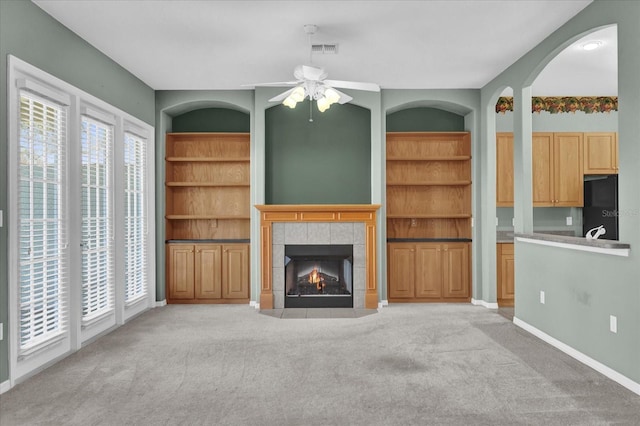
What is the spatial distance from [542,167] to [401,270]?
93.8 inches

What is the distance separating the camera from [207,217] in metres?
5.97

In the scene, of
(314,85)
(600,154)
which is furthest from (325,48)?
(600,154)

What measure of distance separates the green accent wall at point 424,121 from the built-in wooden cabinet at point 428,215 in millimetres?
203

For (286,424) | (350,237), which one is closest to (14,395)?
(286,424)

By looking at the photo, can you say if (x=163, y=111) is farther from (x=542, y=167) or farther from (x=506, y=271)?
(x=542, y=167)

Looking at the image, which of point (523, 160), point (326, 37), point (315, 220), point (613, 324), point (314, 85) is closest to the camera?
point (613, 324)

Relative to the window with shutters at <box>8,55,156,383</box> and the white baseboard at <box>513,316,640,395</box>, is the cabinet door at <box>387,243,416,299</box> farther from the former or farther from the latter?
the window with shutters at <box>8,55,156,383</box>

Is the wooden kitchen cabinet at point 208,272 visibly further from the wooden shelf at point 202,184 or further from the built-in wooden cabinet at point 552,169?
the built-in wooden cabinet at point 552,169

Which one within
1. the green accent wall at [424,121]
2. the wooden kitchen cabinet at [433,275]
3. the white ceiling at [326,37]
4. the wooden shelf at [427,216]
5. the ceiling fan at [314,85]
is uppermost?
the white ceiling at [326,37]

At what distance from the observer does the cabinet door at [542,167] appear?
19.4 feet

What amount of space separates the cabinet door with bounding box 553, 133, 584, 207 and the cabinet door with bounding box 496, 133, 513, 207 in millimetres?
629

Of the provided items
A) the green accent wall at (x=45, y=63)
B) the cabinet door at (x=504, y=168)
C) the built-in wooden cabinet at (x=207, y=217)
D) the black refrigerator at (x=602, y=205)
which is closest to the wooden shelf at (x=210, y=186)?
the built-in wooden cabinet at (x=207, y=217)

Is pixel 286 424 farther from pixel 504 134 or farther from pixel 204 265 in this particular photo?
pixel 504 134

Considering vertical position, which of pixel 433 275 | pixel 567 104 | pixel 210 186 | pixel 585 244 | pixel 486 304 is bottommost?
pixel 486 304
